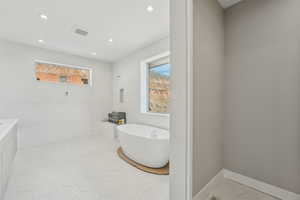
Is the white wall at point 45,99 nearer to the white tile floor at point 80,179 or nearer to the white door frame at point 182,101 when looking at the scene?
the white tile floor at point 80,179

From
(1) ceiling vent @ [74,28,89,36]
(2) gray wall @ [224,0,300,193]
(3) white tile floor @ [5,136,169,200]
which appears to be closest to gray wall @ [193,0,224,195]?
(2) gray wall @ [224,0,300,193]

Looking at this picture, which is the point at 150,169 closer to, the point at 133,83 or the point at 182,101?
the point at 182,101

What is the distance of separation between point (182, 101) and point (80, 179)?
192cm

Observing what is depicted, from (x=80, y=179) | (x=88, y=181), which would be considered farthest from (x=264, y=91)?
(x=80, y=179)

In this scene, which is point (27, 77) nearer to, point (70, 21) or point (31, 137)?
point (31, 137)

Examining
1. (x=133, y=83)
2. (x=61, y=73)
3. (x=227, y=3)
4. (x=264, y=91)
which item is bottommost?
(x=264, y=91)

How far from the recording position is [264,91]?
1.46 metres

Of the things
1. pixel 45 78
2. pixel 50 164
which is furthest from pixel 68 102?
pixel 50 164

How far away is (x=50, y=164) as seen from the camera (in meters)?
2.35

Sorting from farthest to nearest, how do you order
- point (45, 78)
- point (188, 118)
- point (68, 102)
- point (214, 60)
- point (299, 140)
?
point (68, 102) < point (45, 78) < point (214, 60) < point (299, 140) < point (188, 118)

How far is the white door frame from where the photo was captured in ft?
3.53

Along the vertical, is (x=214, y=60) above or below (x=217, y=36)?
below

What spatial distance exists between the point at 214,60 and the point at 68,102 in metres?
4.05

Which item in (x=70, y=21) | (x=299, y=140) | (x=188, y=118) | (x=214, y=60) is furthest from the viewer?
(x=70, y=21)
